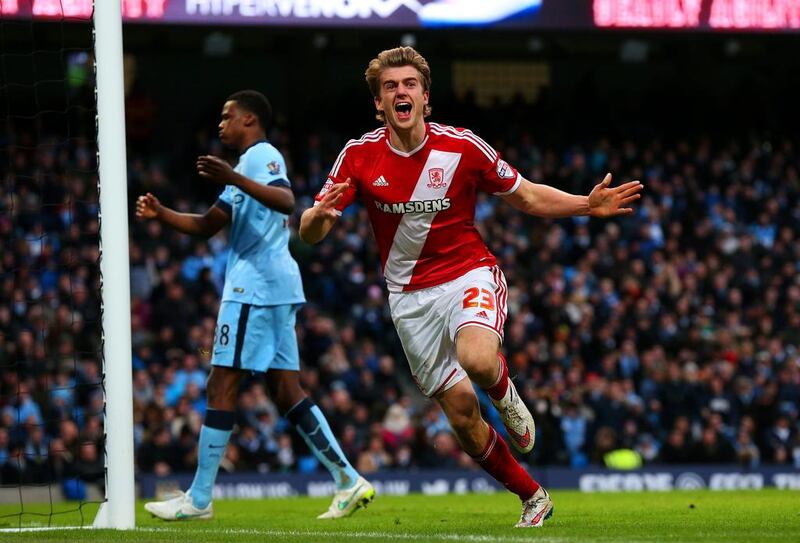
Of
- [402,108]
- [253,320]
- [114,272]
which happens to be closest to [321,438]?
[253,320]

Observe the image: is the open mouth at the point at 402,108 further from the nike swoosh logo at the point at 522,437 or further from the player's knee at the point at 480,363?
the nike swoosh logo at the point at 522,437

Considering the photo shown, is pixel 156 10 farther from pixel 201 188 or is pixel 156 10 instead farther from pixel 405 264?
pixel 405 264

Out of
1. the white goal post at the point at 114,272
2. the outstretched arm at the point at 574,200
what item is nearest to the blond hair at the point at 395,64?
the outstretched arm at the point at 574,200

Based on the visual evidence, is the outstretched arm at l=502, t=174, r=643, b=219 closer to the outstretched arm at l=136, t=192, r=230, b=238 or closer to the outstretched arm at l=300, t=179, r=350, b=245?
the outstretched arm at l=300, t=179, r=350, b=245

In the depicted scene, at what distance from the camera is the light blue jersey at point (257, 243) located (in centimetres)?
880

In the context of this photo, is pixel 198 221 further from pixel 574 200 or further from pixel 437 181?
pixel 574 200

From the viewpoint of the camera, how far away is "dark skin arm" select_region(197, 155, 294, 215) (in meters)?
7.46

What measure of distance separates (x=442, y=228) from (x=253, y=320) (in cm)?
168

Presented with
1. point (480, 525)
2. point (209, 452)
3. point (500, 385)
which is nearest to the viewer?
point (500, 385)

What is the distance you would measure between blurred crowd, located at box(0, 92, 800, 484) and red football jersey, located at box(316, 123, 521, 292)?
358 inches

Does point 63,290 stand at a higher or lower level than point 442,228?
lower

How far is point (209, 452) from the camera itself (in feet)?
28.2

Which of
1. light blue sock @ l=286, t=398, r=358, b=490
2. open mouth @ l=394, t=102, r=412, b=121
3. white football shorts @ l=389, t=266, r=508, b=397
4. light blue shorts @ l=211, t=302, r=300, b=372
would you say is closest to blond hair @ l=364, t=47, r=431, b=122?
open mouth @ l=394, t=102, r=412, b=121

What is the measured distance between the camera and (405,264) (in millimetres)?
7770
